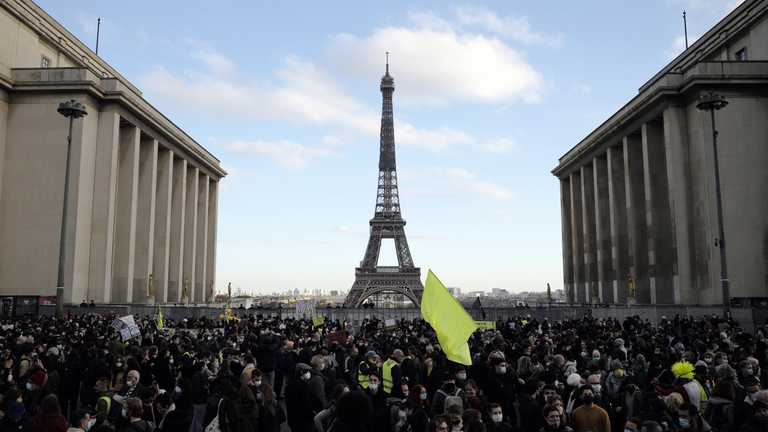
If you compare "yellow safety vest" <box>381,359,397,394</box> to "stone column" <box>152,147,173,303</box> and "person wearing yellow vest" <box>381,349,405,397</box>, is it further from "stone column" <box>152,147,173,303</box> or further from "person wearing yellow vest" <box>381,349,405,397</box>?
"stone column" <box>152,147,173,303</box>

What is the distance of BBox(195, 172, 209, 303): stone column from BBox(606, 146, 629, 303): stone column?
136 ft

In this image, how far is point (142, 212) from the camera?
5284 cm

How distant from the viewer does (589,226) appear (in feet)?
215

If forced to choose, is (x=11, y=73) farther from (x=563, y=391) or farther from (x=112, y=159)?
Result: (x=563, y=391)

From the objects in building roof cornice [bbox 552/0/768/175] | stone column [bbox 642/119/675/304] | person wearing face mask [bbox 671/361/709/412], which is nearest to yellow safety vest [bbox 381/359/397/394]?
person wearing face mask [bbox 671/361/709/412]

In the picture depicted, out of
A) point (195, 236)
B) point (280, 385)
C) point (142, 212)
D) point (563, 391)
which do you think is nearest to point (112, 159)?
point (142, 212)

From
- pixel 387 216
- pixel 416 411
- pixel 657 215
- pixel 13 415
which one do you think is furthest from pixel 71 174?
pixel 387 216

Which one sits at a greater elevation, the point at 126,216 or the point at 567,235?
the point at 567,235

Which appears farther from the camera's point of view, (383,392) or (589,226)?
(589,226)

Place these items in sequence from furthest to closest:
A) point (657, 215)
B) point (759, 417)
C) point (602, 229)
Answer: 1. point (602, 229)
2. point (657, 215)
3. point (759, 417)

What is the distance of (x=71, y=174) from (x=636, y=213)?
4123 centimetres

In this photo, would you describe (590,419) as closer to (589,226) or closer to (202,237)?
(589,226)

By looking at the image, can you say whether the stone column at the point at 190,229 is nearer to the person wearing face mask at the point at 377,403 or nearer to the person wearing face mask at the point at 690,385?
the person wearing face mask at the point at 377,403

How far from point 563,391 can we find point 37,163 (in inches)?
1684
